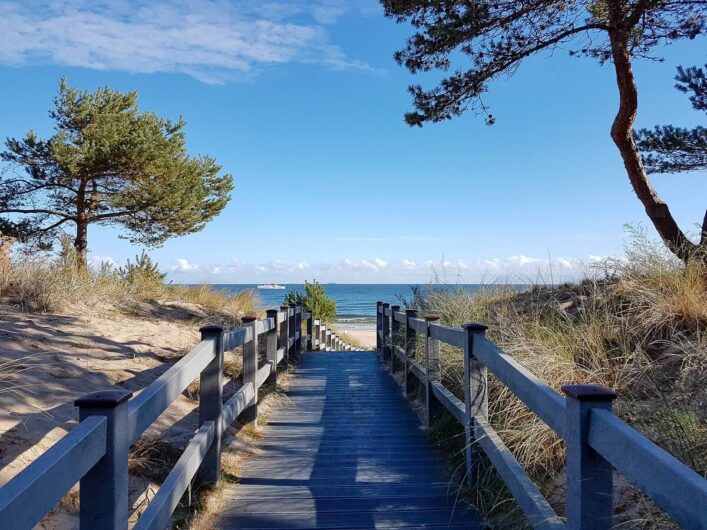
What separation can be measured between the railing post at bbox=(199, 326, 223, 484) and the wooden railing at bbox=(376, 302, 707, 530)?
1.76 metres

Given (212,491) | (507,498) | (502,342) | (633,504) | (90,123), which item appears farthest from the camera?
(90,123)

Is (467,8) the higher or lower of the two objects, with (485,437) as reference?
higher

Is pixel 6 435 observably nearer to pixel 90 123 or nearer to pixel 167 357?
pixel 167 357

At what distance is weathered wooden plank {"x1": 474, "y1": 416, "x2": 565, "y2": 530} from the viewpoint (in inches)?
99.3

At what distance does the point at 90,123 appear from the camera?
16.6 m

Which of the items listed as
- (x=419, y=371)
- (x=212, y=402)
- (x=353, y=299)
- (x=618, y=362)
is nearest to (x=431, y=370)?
(x=419, y=371)

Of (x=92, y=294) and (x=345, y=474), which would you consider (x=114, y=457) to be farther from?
(x=92, y=294)

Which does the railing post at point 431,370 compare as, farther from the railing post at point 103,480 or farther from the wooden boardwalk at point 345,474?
the railing post at point 103,480

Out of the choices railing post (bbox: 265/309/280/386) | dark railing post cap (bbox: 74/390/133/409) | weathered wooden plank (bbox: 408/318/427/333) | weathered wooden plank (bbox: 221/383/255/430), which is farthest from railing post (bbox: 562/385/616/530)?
railing post (bbox: 265/309/280/386)

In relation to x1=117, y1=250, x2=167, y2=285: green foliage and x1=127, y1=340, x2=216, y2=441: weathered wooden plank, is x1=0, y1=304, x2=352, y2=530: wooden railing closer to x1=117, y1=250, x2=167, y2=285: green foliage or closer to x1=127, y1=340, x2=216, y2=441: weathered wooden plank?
x1=127, y1=340, x2=216, y2=441: weathered wooden plank

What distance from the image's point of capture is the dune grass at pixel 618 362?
10.6 feet

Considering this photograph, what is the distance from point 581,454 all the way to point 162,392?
1.88m

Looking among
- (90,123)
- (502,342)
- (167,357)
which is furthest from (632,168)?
(90,123)

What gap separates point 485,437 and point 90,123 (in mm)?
16545
